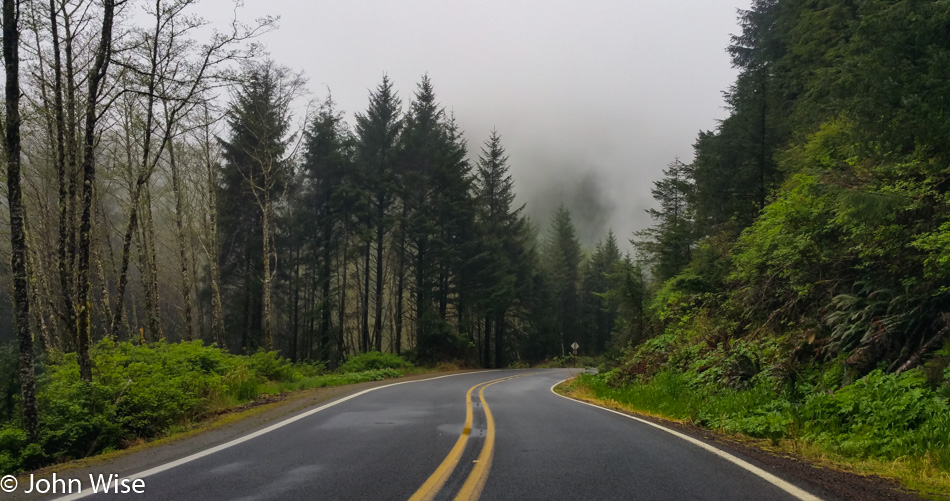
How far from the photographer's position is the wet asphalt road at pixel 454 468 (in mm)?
4164

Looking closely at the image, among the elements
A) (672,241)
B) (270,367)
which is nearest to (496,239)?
(672,241)

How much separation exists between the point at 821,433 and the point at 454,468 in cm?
505

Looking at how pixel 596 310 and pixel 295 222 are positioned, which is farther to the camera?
pixel 596 310

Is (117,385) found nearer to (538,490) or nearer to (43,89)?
(538,490)

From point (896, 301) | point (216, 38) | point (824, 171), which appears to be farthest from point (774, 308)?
point (216, 38)

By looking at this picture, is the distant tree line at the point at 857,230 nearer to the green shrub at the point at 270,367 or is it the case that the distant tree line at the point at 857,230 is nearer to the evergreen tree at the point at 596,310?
the green shrub at the point at 270,367

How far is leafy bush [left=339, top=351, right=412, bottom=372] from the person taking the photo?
1037 inches

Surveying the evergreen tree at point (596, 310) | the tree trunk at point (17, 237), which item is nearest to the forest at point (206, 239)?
the tree trunk at point (17, 237)

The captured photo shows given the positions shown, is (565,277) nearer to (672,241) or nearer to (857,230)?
(672,241)

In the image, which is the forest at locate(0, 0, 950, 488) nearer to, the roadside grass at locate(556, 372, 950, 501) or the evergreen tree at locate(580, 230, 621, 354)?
the roadside grass at locate(556, 372, 950, 501)

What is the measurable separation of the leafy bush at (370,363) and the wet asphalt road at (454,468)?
61.3 ft

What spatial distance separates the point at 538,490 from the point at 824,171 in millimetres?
10518

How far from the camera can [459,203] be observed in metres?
35.8

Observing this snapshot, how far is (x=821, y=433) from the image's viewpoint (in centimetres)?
665
